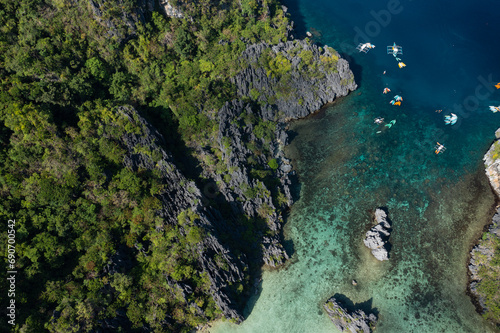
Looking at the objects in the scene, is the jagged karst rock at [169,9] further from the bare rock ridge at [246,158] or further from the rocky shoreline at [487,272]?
the rocky shoreline at [487,272]

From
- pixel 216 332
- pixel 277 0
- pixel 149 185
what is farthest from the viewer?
pixel 277 0

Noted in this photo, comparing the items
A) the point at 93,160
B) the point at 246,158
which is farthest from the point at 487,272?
the point at 93,160

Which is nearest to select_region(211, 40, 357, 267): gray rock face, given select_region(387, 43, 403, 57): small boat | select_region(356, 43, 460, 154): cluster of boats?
select_region(356, 43, 460, 154): cluster of boats

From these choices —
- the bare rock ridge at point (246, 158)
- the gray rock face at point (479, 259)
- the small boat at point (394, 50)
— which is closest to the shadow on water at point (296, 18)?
the bare rock ridge at point (246, 158)

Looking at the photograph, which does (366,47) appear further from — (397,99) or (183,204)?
(183,204)

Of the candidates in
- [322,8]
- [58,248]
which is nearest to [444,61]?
[322,8]

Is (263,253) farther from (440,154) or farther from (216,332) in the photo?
(440,154)

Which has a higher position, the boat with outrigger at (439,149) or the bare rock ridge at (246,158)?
the bare rock ridge at (246,158)
